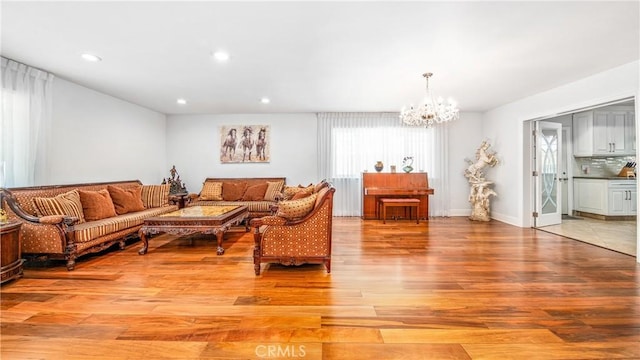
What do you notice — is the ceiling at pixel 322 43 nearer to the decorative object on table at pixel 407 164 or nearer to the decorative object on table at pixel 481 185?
the decorative object on table at pixel 481 185

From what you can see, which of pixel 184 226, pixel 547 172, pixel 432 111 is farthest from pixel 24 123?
pixel 547 172

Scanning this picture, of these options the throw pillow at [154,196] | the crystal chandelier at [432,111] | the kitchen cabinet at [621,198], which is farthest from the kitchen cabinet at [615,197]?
the throw pillow at [154,196]

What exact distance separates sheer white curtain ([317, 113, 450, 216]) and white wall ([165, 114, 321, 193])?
0.35 m

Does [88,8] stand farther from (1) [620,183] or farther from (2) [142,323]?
(1) [620,183]

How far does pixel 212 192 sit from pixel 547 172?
677 centimetres

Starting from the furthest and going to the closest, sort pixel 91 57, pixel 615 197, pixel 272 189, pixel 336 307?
pixel 272 189
pixel 615 197
pixel 91 57
pixel 336 307

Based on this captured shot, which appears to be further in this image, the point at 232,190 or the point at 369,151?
the point at 369,151

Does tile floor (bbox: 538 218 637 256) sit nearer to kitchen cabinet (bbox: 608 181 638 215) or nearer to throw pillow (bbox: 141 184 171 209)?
kitchen cabinet (bbox: 608 181 638 215)

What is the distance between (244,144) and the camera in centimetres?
625

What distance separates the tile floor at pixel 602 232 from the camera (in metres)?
3.63

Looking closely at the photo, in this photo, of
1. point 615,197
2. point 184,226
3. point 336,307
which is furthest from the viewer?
point 615,197

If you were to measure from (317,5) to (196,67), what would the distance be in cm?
206

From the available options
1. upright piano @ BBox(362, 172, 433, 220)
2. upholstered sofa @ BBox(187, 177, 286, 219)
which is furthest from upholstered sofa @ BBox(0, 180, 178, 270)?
upright piano @ BBox(362, 172, 433, 220)

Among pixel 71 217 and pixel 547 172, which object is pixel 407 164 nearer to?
pixel 547 172
